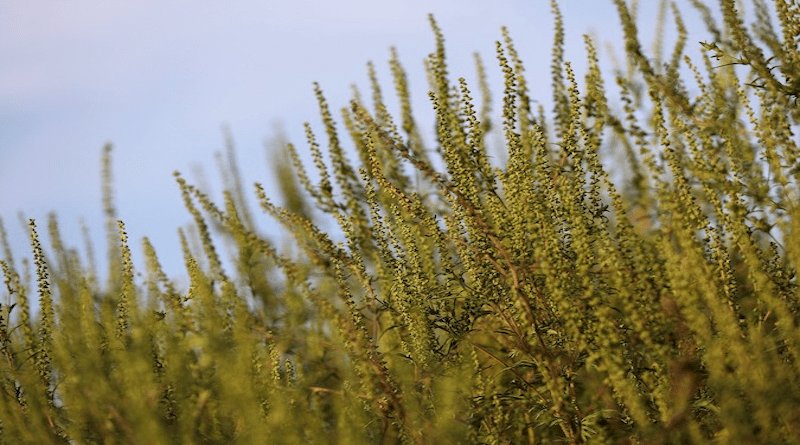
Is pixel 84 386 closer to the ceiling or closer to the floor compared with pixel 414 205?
closer to the floor

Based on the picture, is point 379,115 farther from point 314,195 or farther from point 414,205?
point 414,205

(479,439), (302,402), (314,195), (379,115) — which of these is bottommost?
(479,439)

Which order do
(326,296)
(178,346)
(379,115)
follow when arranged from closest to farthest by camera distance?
1. (178,346)
2. (326,296)
3. (379,115)

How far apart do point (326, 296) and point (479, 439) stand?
511 mm

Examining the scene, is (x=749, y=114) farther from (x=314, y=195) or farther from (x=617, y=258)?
(x=314, y=195)

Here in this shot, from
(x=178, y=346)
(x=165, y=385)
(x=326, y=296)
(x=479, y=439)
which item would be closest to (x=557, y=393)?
(x=479, y=439)

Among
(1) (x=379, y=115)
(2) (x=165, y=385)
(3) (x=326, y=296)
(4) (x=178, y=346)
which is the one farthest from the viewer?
(1) (x=379, y=115)

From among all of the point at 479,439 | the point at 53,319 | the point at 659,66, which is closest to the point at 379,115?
the point at 659,66

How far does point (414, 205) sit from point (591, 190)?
51 centimetres

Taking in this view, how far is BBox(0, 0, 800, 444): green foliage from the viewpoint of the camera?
2.05m

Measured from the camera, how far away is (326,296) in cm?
222

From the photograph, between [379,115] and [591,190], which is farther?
[379,115]

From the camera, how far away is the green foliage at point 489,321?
6.73ft

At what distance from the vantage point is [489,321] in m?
2.84
